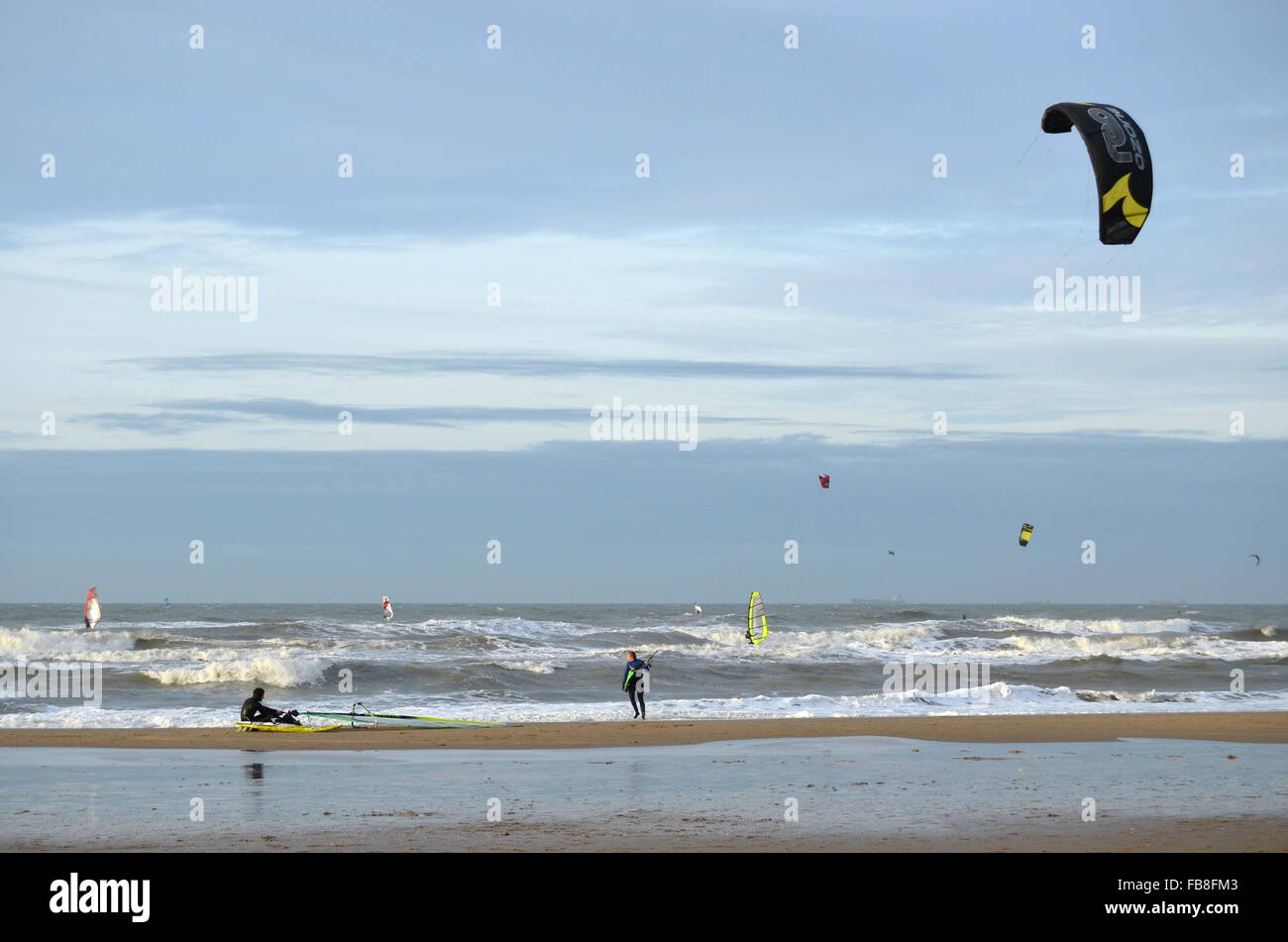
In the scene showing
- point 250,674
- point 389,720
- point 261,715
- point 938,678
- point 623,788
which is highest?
point 623,788

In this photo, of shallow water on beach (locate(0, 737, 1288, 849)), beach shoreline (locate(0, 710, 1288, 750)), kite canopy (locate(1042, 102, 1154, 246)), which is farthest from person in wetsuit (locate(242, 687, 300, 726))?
kite canopy (locate(1042, 102, 1154, 246))

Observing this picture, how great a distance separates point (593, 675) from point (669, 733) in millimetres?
11872

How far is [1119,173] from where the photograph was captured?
15.1 meters

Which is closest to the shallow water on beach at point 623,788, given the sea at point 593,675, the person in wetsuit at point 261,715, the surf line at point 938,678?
the person in wetsuit at point 261,715

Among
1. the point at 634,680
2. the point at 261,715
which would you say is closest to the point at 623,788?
the point at 261,715

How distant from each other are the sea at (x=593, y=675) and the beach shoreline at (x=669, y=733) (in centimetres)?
148

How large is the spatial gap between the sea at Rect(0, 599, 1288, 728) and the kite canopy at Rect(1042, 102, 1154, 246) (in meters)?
9.57

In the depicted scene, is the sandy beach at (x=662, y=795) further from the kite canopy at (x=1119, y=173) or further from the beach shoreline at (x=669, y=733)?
the kite canopy at (x=1119, y=173)

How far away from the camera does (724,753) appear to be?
1497 cm

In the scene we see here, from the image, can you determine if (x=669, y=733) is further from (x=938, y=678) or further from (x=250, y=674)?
(x=938, y=678)

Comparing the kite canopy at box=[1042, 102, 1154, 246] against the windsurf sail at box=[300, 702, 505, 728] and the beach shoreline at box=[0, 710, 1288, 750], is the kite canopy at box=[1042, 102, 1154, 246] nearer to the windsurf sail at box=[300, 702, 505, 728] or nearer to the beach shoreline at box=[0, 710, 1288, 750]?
the beach shoreline at box=[0, 710, 1288, 750]

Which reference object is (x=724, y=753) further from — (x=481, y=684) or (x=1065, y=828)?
(x=481, y=684)

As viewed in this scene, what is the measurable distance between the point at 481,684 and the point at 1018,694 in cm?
1103
